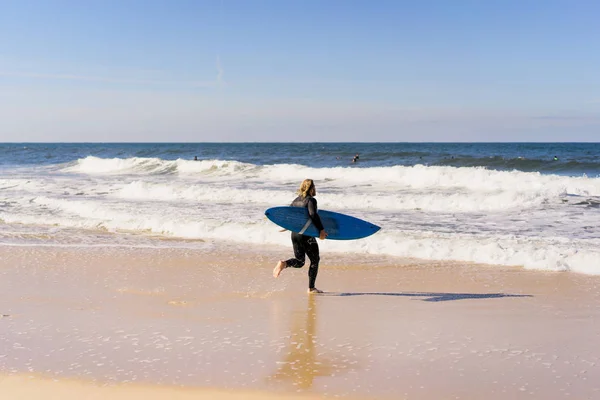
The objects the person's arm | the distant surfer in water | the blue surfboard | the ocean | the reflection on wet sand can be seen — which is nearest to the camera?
the reflection on wet sand

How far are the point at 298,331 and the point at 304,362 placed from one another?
2.76ft

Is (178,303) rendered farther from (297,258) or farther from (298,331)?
(298,331)

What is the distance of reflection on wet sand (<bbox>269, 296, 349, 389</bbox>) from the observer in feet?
15.1

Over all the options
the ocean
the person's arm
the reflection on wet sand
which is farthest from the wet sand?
the ocean

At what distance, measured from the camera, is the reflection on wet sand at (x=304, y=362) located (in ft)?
15.1

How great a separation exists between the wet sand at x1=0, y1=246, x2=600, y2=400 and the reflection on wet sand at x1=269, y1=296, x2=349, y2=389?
0.8 inches

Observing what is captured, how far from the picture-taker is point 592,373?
4.68 meters

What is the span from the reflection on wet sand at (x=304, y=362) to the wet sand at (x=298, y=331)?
0.02m

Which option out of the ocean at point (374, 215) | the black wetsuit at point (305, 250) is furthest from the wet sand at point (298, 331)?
the ocean at point (374, 215)

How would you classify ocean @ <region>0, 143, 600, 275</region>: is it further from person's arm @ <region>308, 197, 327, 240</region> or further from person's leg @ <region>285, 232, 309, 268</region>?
person's arm @ <region>308, 197, 327, 240</region>

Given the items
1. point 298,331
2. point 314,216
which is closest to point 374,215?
point 314,216

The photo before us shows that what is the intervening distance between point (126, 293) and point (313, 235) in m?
2.29

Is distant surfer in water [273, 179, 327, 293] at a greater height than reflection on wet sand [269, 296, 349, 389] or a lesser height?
greater

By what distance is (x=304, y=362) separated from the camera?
4.93m
